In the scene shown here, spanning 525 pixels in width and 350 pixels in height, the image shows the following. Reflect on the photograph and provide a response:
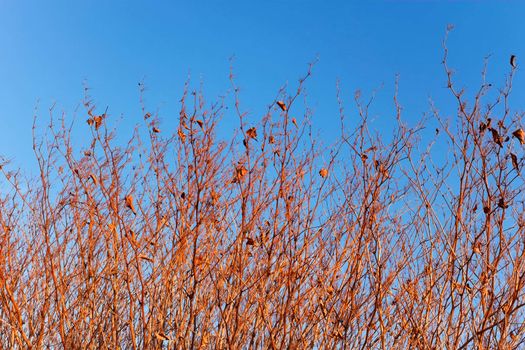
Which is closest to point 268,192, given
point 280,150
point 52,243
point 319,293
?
point 280,150

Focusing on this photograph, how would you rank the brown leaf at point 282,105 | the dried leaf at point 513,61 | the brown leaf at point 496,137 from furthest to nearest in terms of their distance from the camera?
1. the brown leaf at point 282,105
2. the dried leaf at point 513,61
3. the brown leaf at point 496,137

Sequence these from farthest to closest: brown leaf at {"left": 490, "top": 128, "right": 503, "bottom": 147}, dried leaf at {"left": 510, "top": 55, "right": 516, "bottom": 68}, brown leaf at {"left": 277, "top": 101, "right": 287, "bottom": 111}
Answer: brown leaf at {"left": 277, "top": 101, "right": 287, "bottom": 111} → dried leaf at {"left": 510, "top": 55, "right": 516, "bottom": 68} → brown leaf at {"left": 490, "top": 128, "right": 503, "bottom": 147}

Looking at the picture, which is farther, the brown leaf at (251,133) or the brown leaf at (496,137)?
the brown leaf at (251,133)

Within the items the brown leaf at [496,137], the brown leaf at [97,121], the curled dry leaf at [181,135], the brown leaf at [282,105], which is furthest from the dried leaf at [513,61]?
the brown leaf at [97,121]

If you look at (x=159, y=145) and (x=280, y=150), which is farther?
(x=159, y=145)

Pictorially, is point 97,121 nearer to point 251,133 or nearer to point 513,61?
point 251,133

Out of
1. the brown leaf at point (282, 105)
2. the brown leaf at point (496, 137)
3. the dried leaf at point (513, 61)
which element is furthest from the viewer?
the brown leaf at point (282, 105)

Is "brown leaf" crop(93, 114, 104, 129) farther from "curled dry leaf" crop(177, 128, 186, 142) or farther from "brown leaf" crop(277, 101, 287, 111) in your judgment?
"brown leaf" crop(277, 101, 287, 111)

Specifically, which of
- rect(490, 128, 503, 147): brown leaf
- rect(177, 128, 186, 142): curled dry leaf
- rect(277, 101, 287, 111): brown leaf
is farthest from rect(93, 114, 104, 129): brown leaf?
rect(490, 128, 503, 147): brown leaf

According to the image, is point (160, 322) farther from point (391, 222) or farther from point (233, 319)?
point (391, 222)

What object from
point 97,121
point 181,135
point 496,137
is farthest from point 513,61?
point 97,121

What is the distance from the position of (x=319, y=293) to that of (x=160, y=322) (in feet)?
2.50

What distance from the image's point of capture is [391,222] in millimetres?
3236

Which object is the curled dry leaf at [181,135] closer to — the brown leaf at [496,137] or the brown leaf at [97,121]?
the brown leaf at [97,121]
